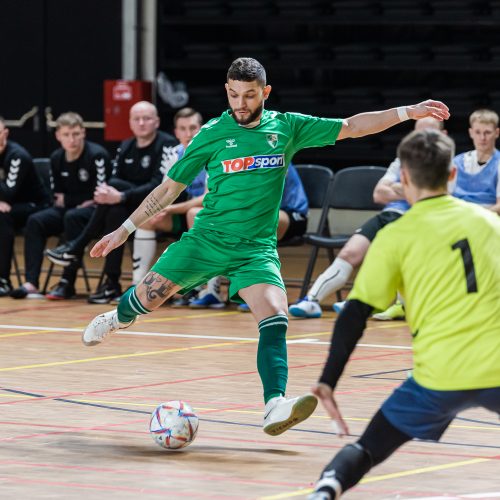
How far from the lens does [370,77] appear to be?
564 inches

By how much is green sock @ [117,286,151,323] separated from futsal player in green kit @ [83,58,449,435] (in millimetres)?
61

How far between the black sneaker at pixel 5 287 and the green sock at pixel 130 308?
16.8 ft

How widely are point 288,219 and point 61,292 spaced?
2.03m

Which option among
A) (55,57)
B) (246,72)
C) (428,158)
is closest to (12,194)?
(55,57)

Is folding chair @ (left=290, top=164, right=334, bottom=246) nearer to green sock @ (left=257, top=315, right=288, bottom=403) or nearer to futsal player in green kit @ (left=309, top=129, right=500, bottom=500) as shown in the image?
green sock @ (left=257, top=315, right=288, bottom=403)

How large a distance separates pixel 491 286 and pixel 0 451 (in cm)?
233

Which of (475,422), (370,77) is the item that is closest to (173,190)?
(475,422)

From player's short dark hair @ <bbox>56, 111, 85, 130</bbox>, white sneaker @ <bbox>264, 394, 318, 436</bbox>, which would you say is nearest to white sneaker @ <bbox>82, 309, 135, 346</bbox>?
white sneaker @ <bbox>264, 394, 318, 436</bbox>

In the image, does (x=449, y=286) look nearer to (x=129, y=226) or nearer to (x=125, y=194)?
Answer: (x=129, y=226)

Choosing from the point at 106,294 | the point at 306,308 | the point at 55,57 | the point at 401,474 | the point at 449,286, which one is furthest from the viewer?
the point at 55,57

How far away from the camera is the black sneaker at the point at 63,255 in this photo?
10602mm

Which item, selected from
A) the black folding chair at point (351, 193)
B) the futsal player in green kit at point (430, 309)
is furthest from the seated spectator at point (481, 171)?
the futsal player in green kit at point (430, 309)

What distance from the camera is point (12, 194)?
1125 centimetres

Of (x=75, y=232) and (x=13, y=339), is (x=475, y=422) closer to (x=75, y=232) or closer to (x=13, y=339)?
(x=13, y=339)
